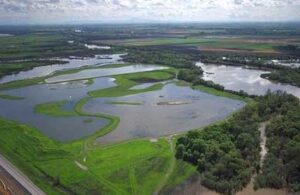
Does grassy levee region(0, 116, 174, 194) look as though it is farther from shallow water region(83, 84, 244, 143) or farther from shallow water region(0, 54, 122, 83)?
shallow water region(0, 54, 122, 83)

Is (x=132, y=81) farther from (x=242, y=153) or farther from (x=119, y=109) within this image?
(x=242, y=153)

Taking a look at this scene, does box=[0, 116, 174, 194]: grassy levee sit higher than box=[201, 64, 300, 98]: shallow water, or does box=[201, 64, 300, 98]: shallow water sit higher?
box=[0, 116, 174, 194]: grassy levee

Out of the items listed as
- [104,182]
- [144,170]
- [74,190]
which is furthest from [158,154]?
[74,190]

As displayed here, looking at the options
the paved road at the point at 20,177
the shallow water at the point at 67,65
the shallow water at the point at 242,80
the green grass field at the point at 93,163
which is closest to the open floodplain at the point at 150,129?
the green grass field at the point at 93,163

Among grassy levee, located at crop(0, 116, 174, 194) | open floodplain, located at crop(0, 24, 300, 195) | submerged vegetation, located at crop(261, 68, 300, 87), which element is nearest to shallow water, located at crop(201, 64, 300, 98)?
open floodplain, located at crop(0, 24, 300, 195)

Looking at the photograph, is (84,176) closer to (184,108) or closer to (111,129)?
(111,129)
